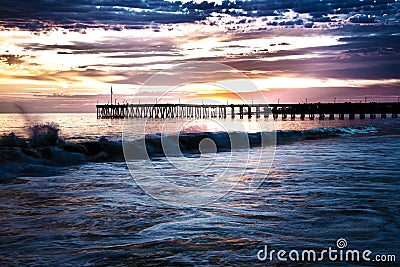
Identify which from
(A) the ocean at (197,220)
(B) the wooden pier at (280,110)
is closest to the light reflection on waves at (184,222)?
(A) the ocean at (197,220)

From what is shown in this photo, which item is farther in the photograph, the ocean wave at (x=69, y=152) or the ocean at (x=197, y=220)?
the ocean wave at (x=69, y=152)

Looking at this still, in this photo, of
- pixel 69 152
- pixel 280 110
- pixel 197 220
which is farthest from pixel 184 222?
pixel 280 110

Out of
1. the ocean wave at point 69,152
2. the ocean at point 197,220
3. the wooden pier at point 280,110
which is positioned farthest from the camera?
the wooden pier at point 280,110

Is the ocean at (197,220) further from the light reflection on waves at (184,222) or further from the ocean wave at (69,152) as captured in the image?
the ocean wave at (69,152)

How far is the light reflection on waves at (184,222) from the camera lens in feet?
16.7

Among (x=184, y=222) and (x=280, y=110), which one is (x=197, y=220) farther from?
(x=280, y=110)

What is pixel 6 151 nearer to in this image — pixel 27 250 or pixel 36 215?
pixel 36 215

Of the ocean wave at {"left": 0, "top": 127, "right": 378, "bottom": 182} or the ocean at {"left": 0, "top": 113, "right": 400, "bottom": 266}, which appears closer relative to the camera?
the ocean at {"left": 0, "top": 113, "right": 400, "bottom": 266}

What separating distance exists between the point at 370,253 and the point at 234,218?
2246 millimetres

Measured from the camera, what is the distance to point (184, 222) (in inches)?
260

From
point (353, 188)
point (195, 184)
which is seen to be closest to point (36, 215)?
point (195, 184)

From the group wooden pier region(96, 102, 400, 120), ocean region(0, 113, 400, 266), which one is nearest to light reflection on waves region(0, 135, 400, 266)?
ocean region(0, 113, 400, 266)

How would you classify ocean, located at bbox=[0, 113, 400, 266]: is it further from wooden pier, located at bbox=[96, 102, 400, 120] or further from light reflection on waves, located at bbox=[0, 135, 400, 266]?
wooden pier, located at bbox=[96, 102, 400, 120]

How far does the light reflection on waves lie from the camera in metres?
5.09
